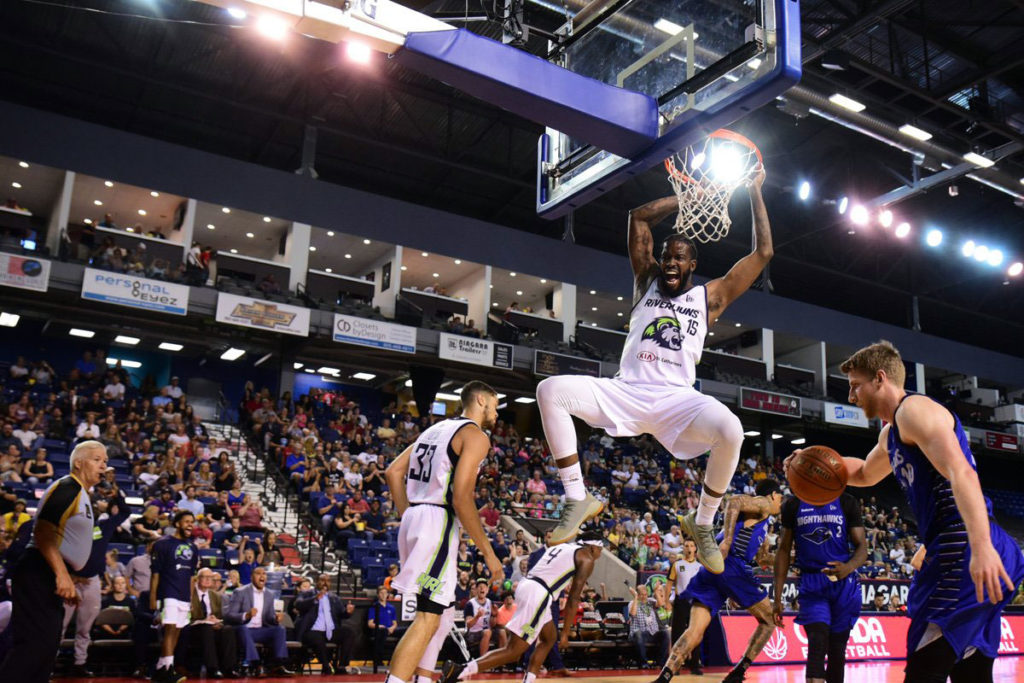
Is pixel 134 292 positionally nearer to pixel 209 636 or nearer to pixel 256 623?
pixel 256 623

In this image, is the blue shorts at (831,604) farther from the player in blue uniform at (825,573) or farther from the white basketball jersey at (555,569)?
the white basketball jersey at (555,569)

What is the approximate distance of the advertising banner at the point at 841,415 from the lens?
2867 centimetres

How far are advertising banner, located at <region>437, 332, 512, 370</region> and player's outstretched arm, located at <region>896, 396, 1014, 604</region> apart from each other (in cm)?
1920

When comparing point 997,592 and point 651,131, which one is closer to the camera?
point 997,592

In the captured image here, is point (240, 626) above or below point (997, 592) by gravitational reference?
below

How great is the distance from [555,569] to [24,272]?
50.3 feet

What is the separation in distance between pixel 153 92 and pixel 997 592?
24.8 metres

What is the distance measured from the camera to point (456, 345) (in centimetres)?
2270

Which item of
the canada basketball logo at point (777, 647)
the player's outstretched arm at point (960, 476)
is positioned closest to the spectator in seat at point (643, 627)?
the canada basketball logo at point (777, 647)

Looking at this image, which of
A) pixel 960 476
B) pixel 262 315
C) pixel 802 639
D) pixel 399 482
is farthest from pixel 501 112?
pixel 960 476

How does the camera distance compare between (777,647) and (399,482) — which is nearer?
(399,482)

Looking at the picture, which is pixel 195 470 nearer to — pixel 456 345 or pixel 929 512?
pixel 456 345

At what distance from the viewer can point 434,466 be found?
520 centimetres

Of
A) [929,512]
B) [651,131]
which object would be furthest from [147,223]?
[929,512]
